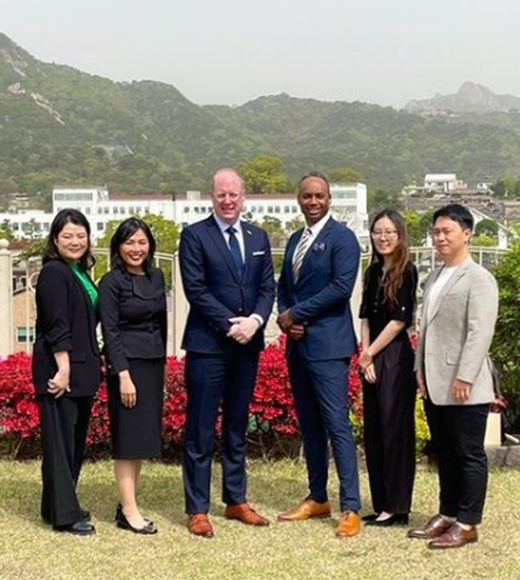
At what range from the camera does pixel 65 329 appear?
4270 millimetres

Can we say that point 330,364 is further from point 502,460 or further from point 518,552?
point 502,460

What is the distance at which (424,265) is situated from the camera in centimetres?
733

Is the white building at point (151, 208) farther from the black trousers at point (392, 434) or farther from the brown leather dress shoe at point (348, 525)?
the brown leather dress shoe at point (348, 525)

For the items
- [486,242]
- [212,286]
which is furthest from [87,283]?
[486,242]

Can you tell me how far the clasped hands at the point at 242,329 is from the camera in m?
4.30

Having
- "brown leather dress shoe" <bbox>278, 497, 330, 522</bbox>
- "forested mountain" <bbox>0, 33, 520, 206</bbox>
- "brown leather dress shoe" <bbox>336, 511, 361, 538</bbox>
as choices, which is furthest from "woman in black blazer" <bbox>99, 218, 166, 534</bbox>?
"forested mountain" <bbox>0, 33, 520, 206</bbox>

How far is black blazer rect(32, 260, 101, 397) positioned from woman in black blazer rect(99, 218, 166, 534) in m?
0.13

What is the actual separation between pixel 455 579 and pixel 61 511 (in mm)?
1925

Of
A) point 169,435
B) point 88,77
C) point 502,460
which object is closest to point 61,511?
point 169,435

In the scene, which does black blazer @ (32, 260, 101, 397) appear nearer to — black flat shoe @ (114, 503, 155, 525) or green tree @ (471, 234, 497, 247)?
black flat shoe @ (114, 503, 155, 525)

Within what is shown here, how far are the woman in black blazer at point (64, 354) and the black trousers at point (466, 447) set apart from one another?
1.70 m

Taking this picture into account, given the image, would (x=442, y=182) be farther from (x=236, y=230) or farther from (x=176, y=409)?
(x=236, y=230)

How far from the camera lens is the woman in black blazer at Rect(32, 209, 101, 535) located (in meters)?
4.28

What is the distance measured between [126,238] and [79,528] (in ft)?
4.82
